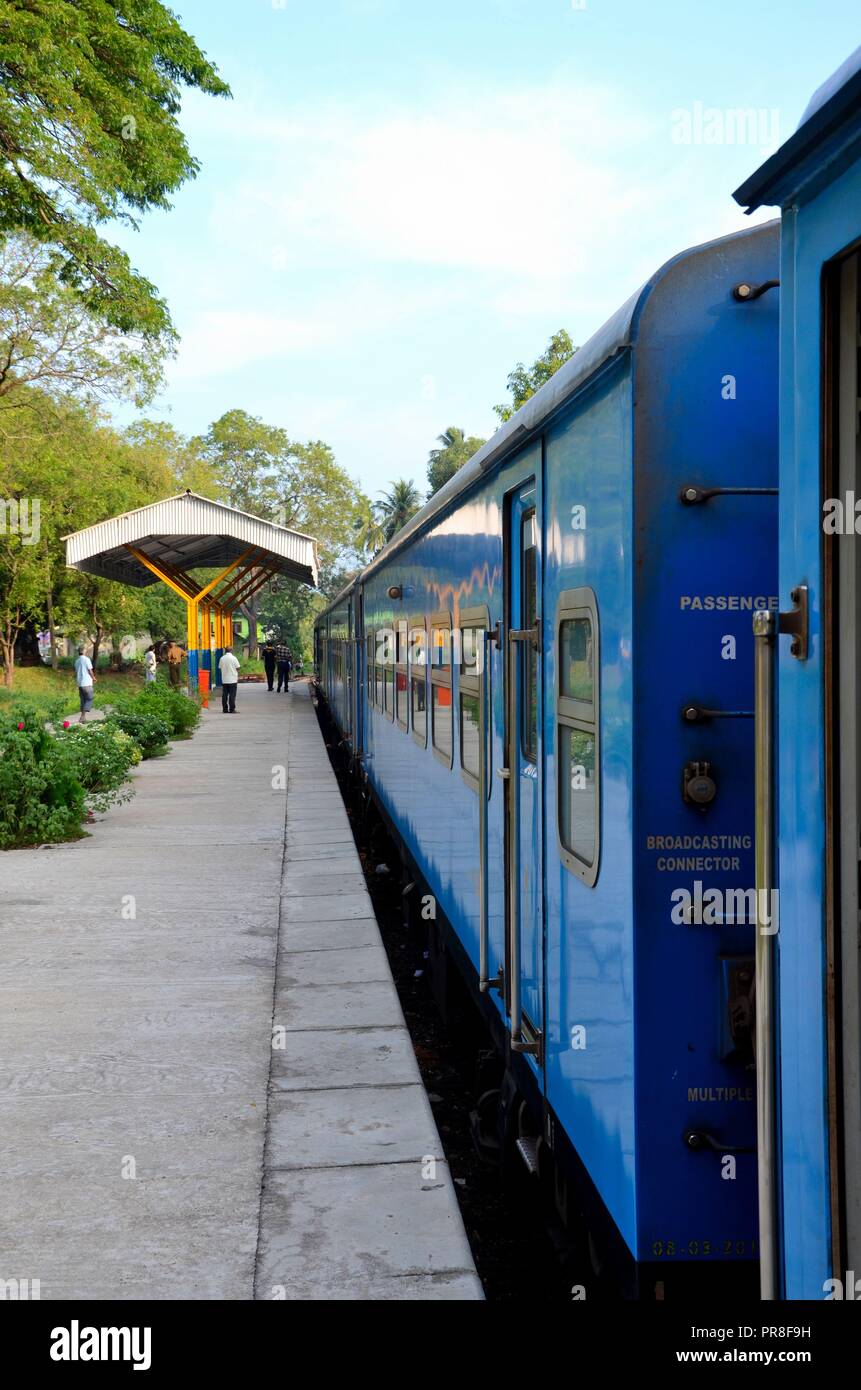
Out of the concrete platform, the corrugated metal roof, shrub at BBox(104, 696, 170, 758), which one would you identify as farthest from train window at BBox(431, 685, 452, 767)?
the corrugated metal roof

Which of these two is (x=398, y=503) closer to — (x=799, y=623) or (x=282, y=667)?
(x=282, y=667)

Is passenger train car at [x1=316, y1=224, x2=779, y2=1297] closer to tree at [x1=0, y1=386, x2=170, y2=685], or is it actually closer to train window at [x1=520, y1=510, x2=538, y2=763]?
train window at [x1=520, y1=510, x2=538, y2=763]

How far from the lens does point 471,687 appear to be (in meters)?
5.45

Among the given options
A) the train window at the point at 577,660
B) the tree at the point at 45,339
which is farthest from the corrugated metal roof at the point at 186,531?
the train window at the point at 577,660

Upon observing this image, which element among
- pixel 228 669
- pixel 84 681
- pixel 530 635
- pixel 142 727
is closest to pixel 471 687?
pixel 530 635

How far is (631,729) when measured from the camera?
2.76 metres

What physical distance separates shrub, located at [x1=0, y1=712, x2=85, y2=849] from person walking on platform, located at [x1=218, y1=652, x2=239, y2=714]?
20504mm

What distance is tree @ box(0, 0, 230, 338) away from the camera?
12562 millimetres

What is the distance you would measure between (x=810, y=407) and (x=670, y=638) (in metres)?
0.80

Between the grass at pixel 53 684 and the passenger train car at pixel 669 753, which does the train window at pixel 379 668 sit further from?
the grass at pixel 53 684

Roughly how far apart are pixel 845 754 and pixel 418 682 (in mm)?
6259

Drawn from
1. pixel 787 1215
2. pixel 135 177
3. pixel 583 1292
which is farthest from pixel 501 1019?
pixel 135 177

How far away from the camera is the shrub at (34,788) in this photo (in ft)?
39.3

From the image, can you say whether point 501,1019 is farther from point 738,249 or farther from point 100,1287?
point 738,249
